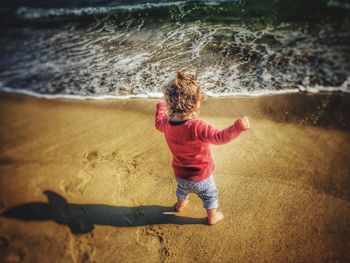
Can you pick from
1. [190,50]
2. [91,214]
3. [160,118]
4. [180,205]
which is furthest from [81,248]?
[190,50]

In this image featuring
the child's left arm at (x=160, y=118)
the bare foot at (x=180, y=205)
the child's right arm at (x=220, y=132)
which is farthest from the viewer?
the bare foot at (x=180, y=205)

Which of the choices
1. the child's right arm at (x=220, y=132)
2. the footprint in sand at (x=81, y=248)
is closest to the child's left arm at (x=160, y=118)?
the child's right arm at (x=220, y=132)

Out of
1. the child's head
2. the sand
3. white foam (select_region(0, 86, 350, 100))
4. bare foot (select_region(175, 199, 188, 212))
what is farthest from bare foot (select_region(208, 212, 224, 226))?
white foam (select_region(0, 86, 350, 100))

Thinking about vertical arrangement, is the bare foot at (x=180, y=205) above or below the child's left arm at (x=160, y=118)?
below

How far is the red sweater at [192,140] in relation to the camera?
2.01 metres

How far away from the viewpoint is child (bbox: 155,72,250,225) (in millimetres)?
2066

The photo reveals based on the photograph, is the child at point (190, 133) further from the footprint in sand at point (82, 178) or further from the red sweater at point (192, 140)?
the footprint in sand at point (82, 178)

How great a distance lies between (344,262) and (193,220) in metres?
1.37

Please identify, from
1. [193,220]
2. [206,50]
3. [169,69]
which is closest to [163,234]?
[193,220]

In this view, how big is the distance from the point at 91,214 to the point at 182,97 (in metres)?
1.76

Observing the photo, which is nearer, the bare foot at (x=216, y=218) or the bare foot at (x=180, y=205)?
the bare foot at (x=216, y=218)

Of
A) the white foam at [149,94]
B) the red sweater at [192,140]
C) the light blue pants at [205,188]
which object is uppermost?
the red sweater at [192,140]

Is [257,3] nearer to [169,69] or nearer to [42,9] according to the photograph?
[169,69]

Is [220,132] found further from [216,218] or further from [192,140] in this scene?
[216,218]
